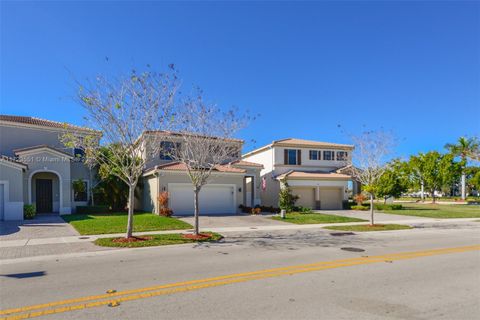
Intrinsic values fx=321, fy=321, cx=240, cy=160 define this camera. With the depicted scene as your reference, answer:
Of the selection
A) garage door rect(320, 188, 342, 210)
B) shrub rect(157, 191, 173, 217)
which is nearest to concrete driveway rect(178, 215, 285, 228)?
shrub rect(157, 191, 173, 217)

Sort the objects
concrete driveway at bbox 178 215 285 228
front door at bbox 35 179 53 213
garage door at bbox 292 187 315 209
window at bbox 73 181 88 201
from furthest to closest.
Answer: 1. garage door at bbox 292 187 315 209
2. window at bbox 73 181 88 201
3. front door at bbox 35 179 53 213
4. concrete driveway at bbox 178 215 285 228

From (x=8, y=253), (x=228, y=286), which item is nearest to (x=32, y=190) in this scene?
(x=8, y=253)

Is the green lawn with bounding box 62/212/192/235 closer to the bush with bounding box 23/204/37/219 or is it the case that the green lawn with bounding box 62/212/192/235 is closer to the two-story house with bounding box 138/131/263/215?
the bush with bounding box 23/204/37/219

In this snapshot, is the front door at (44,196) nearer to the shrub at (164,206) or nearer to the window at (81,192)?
the window at (81,192)

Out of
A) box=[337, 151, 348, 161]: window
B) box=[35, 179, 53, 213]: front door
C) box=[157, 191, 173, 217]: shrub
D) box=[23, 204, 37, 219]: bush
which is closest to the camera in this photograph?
box=[23, 204, 37, 219]: bush

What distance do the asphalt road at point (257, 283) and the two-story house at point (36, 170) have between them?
11615 mm

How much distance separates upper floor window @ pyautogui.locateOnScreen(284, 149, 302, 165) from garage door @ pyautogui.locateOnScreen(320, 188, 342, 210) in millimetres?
3783

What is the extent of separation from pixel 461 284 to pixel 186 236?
9.49 m

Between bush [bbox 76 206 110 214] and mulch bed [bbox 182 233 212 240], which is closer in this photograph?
mulch bed [bbox 182 233 212 240]

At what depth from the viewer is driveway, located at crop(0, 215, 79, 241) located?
1338cm

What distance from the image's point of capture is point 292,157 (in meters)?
32.8

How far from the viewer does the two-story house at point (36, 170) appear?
18.3 meters

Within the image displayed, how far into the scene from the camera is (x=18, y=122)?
22828mm

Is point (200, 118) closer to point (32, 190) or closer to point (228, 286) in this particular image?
point (228, 286)
